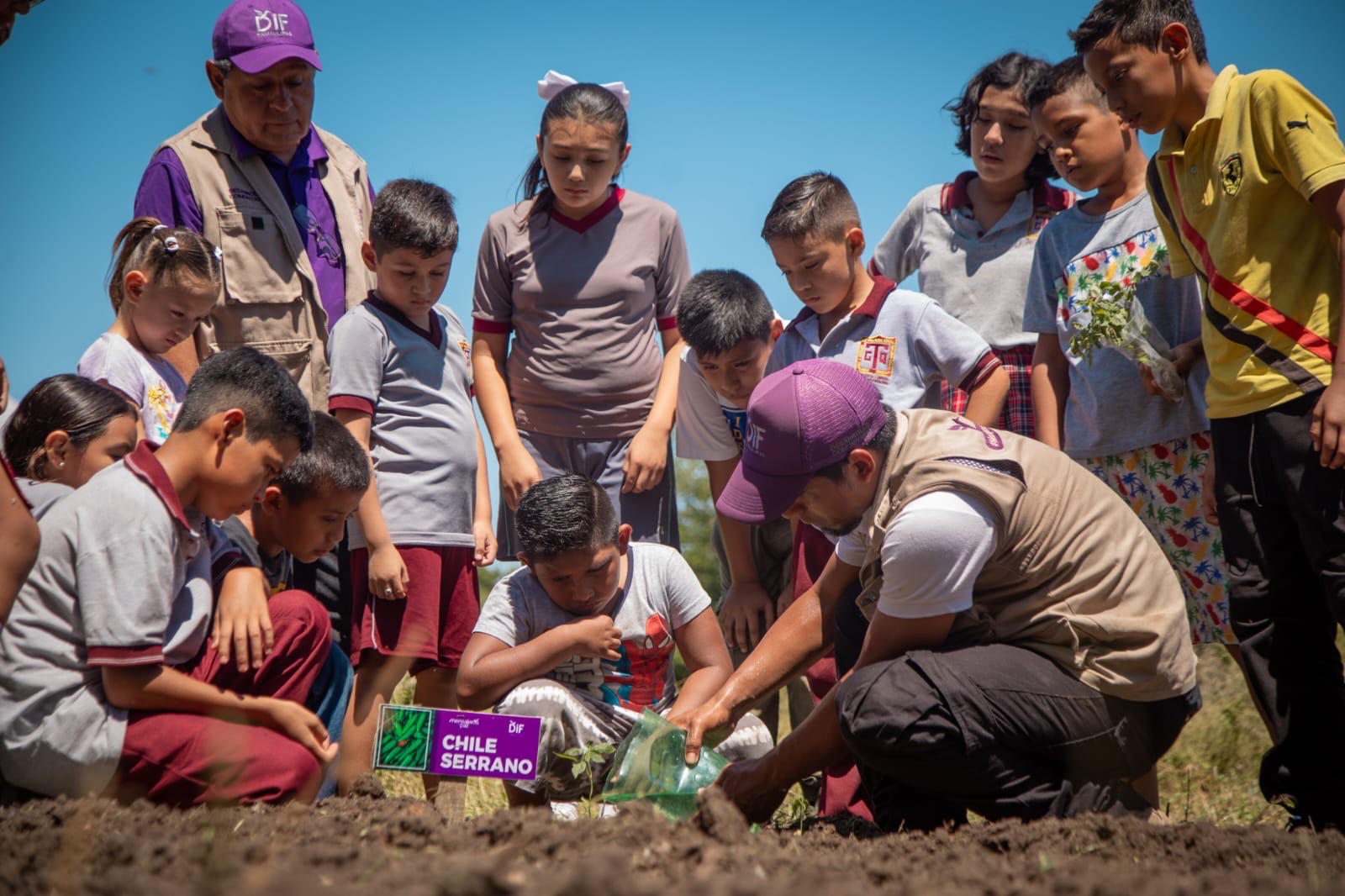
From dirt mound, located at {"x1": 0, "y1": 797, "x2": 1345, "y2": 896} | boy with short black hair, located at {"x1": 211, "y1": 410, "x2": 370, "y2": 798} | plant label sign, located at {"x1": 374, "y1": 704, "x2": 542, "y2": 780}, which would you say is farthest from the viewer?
boy with short black hair, located at {"x1": 211, "y1": 410, "x2": 370, "y2": 798}

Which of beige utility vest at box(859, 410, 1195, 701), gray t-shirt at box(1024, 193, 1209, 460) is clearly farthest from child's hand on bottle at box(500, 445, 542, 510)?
gray t-shirt at box(1024, 193, 1209, 460)

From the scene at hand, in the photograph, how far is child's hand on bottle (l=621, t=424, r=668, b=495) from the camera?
15.1 ft

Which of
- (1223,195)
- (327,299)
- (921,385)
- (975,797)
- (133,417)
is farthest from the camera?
(327,299)

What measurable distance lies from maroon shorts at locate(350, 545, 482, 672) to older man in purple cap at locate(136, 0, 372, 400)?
80cm

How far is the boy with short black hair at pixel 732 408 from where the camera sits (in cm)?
450

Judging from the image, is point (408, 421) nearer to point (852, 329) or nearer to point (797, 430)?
point (852, 329)

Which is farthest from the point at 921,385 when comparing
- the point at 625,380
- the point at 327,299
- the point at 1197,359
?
the point at 327,299

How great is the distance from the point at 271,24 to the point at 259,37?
0.08 m

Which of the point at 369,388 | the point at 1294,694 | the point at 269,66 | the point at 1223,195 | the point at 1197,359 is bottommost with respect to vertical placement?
the point at 1294,694

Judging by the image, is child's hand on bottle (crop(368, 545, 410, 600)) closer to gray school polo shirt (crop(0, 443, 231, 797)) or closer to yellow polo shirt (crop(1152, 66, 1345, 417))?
gray school polo shirt (crop(0, 443, 231, 797))

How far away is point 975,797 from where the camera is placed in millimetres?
3156

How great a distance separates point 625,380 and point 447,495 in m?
0.88

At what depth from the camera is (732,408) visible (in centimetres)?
466

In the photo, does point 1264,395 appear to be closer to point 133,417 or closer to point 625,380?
point 625,380
